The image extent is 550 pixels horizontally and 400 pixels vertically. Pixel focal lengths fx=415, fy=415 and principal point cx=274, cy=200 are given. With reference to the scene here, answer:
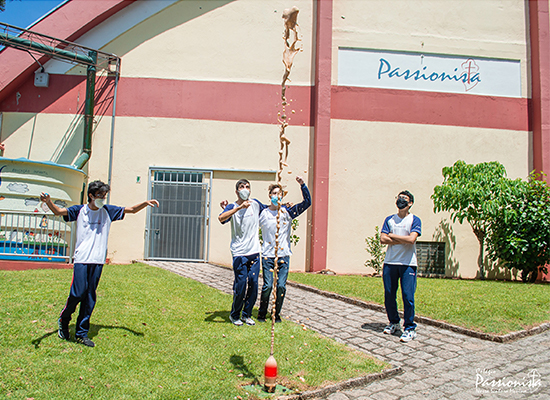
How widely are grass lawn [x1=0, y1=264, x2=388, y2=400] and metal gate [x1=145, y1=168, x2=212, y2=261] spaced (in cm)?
621

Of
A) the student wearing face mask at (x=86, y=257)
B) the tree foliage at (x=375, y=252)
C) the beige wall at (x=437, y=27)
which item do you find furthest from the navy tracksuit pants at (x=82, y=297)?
the beige wall at (x=437, y=27)

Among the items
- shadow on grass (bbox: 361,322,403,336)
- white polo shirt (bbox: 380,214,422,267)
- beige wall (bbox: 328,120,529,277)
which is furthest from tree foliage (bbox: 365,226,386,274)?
white polo shirt (bbox: 380,214,422,267)

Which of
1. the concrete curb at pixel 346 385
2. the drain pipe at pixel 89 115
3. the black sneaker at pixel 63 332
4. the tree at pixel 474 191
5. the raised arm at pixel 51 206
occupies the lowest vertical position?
the concrete curb at pixel 346 385

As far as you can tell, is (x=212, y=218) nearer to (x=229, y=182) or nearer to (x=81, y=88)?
(x=229, y=182)

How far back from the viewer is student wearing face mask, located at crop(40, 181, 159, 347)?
4555 millimetres

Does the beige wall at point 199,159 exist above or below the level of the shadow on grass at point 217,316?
above

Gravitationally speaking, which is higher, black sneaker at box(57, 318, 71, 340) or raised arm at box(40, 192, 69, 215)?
raised arm at box(40, 192, 69, 215)

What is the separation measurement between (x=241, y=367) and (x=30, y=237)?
7686 millimetres

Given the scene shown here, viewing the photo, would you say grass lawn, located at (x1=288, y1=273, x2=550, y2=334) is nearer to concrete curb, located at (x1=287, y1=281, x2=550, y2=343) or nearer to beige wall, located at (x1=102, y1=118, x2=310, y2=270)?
concrete curb, located at (x1=287, y1=281, x2=550, y2=343)

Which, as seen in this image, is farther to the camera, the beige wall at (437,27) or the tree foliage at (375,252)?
the beige wall at (437,27)

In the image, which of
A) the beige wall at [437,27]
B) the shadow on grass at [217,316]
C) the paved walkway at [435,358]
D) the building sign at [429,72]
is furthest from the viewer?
the beige wall at [437,27]

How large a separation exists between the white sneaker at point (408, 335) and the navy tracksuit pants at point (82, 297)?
3.93m

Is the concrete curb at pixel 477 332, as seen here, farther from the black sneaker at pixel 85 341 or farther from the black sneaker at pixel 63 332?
the black sneaker at pixel 63 332

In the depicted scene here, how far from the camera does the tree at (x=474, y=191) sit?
38.8ft
